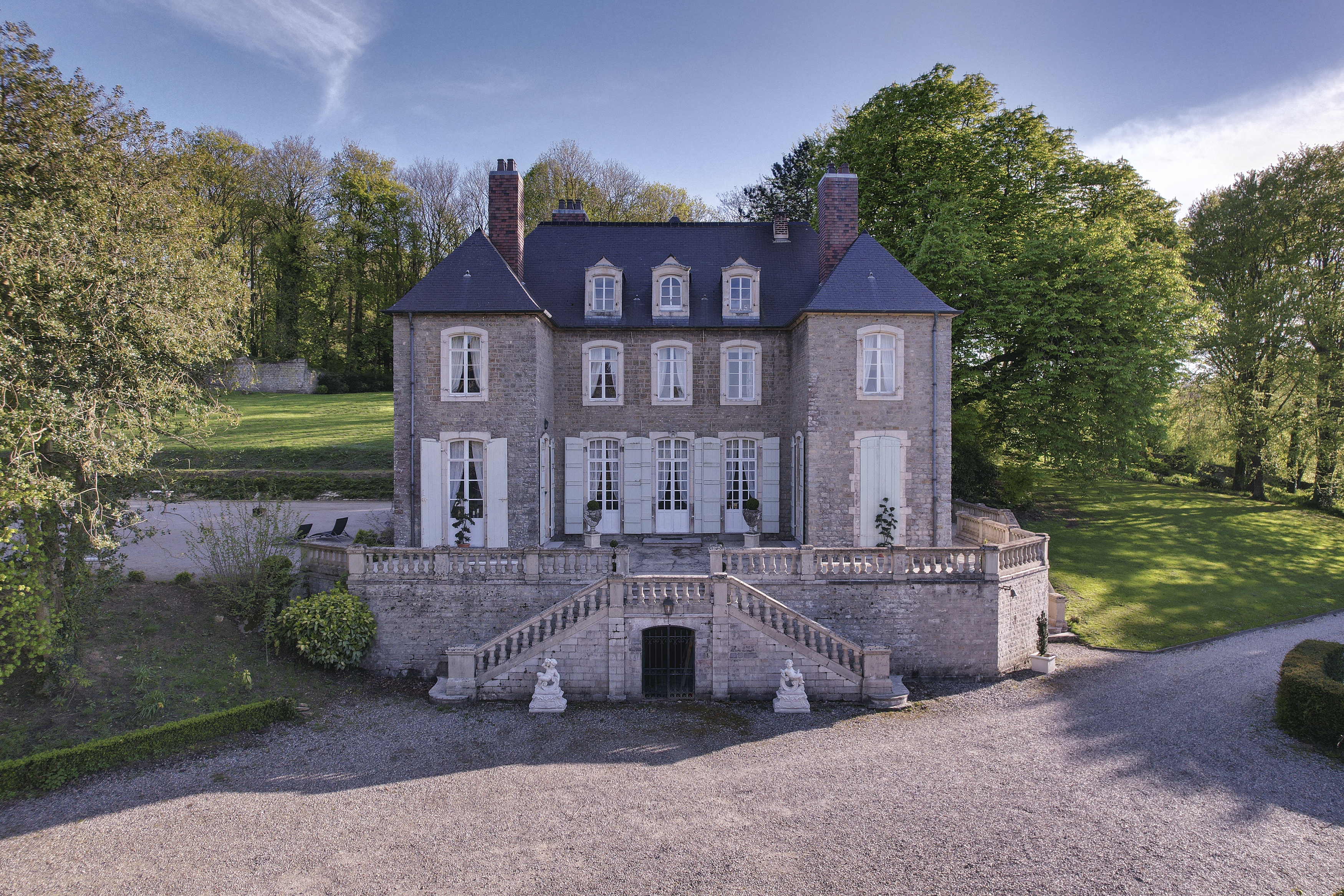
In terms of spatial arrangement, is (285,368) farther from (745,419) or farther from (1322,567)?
(1322,567)

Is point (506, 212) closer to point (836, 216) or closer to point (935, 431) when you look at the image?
point (836, 216)

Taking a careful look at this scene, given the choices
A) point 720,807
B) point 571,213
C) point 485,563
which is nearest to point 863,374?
point 485,563

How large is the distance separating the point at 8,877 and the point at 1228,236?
45.0 metres

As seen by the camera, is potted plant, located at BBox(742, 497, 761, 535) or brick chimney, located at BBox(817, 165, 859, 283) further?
brick chimney, located at BBox(817, 165, 859, 283)

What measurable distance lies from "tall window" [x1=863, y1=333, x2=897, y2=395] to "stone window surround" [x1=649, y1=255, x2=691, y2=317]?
5.27 meters

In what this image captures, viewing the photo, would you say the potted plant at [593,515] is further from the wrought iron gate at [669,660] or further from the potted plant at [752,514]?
the wrought iron gate at [669,660]

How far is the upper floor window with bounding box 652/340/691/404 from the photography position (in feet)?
59.3

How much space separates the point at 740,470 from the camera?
60.0 feet

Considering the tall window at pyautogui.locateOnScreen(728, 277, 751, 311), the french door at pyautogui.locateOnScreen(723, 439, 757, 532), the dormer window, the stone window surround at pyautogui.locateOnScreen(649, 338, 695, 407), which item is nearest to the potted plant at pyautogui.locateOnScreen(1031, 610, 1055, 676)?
the french door at pyautogui.locateOnScreen(723, 439, 757, 532)

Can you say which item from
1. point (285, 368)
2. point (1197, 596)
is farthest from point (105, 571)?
point (285, 368)

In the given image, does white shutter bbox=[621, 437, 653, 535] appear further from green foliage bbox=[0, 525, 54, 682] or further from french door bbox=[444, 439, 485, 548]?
green foliage bbox=[0, 525, 54, 682]

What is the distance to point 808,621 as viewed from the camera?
12.4 m

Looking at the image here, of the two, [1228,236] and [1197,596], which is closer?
[1197,596]

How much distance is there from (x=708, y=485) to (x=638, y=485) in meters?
2.06
